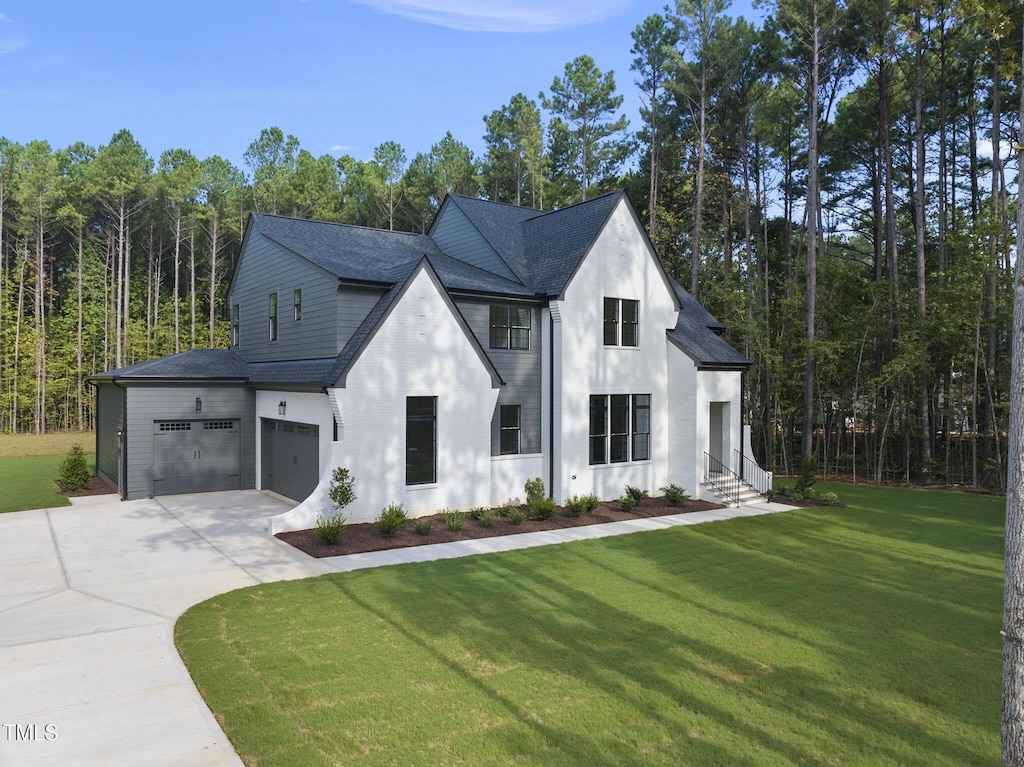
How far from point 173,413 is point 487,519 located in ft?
31.1

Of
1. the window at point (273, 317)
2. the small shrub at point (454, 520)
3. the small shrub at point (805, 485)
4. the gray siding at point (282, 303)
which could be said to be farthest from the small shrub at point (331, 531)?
the small shrub at point (805, 485)

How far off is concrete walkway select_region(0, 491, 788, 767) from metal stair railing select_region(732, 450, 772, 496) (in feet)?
5.59

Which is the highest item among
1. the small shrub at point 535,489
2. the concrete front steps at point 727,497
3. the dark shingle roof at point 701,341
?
the dark shingle roof at point 701,341

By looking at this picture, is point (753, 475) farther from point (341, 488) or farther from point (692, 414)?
point (341, 488)

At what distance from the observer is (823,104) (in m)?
28.4

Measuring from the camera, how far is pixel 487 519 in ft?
47.1

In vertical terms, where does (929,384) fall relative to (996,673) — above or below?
above

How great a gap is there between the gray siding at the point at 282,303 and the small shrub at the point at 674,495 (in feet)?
31.5

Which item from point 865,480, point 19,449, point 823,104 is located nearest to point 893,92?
point 823,104

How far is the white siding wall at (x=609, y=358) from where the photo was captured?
1717 centimetres

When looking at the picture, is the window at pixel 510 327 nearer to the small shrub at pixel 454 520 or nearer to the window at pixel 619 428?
the window at pixel 619 428

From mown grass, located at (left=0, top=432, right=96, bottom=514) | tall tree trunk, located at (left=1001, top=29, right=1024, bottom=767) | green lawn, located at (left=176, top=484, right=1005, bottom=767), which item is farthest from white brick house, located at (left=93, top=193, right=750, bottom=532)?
tall tree trunk, located at (left=1001, top=29, right=1024, bottom=767)

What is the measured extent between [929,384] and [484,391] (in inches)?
687

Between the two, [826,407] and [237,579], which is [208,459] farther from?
[826,407]
